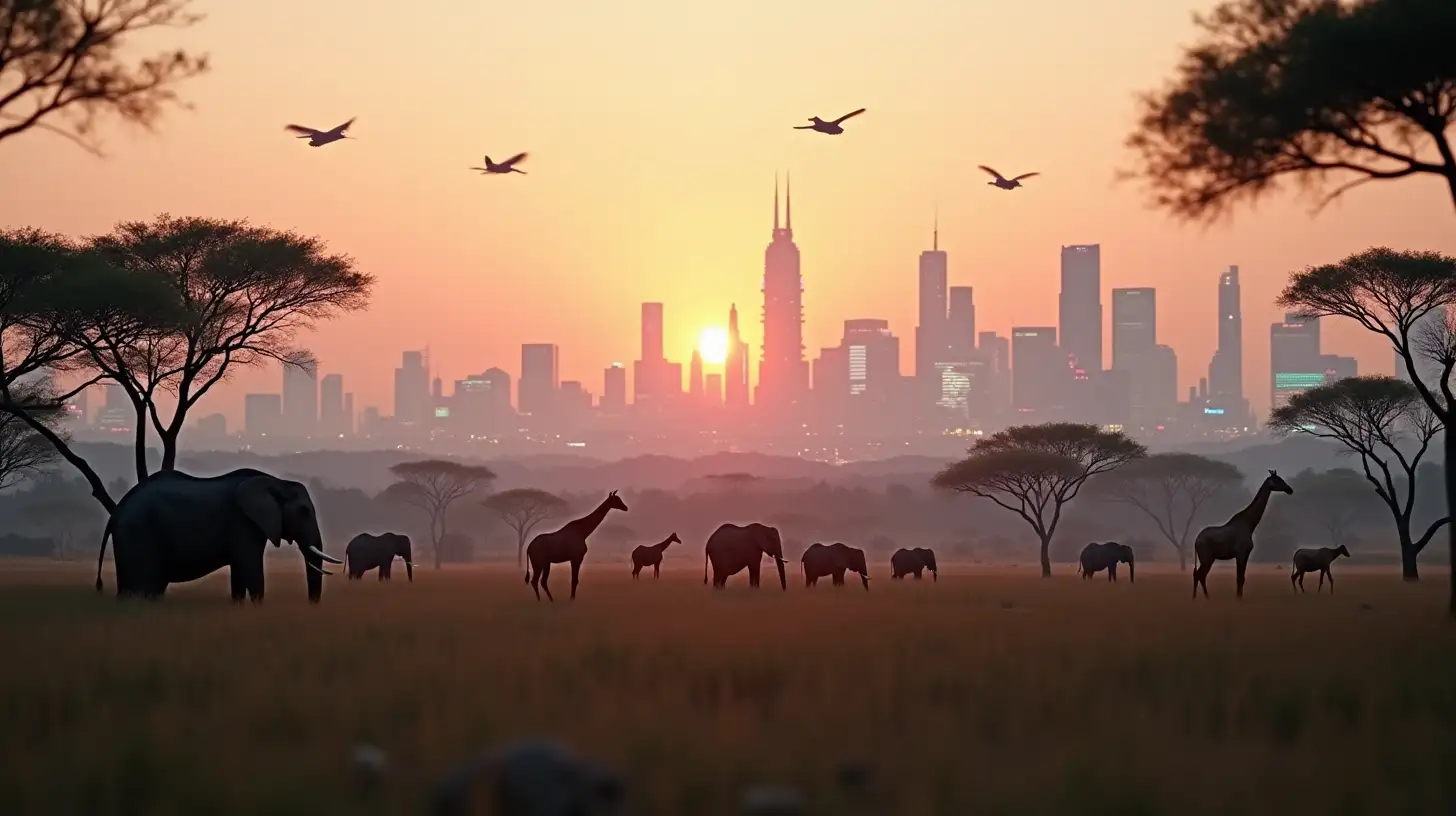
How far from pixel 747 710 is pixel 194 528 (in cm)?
1601

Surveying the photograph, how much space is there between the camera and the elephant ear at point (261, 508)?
23875mm

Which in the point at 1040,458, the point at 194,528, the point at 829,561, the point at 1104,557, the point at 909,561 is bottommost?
the point at 909,561

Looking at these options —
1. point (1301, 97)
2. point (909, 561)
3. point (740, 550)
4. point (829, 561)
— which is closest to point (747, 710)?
point (1301, 97)

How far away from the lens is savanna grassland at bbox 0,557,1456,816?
8141 mm

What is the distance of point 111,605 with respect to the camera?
935 inches

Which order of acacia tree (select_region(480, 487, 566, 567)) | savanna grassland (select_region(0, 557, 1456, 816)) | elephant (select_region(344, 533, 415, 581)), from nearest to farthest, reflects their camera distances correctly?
1. savanna grassland (select_region(0, 557, 1456, 816))
2. elephant (select_region(344, 533, 415, 581))
3. acacia tree (select_region(480, 487, 566, 567))

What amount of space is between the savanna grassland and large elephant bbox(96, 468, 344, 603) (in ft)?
9.27

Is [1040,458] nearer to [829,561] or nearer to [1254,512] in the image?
[829,561]

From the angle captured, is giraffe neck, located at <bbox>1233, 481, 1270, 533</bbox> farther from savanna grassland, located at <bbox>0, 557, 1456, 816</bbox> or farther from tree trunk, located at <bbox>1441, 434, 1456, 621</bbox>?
savanna grassland, located at <bbox>0, 557, 1456, 816</bbox>

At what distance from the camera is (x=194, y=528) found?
23.8 meters

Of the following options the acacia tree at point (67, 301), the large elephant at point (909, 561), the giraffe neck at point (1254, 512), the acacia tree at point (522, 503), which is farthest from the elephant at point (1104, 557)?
the acacia tree at point (522, 503)

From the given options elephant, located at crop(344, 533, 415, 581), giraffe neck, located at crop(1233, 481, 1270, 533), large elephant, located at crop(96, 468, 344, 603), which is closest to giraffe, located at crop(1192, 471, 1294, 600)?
giraffe neck, located at crop(1233, 481, 1270, 533)

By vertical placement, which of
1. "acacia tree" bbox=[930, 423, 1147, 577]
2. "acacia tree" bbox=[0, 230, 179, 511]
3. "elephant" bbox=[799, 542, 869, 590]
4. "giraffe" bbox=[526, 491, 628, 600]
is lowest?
"elephant" bbox=[799, 542, 869, 590]

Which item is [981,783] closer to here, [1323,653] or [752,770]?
[752,770]
